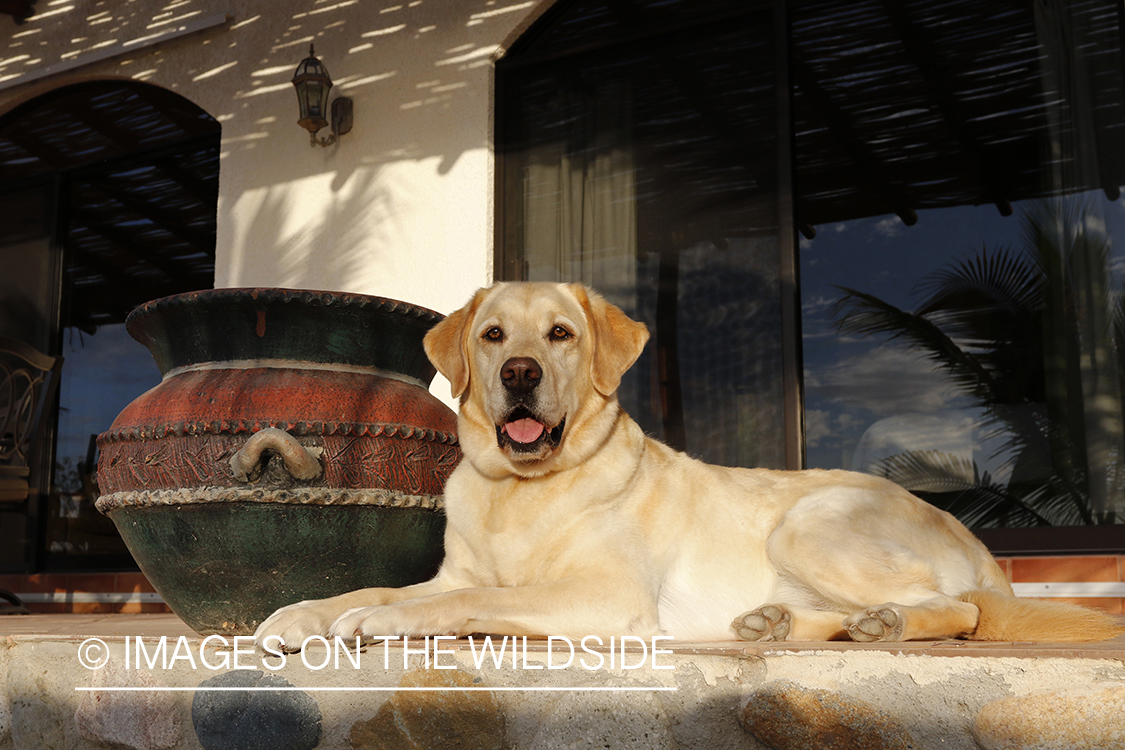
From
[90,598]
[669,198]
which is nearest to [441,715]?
[669,198]

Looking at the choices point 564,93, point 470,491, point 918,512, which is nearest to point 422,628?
point 470,491

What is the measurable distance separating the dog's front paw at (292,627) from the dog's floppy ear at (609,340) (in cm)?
104

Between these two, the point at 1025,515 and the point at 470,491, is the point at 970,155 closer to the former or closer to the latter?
the point at 1025,515

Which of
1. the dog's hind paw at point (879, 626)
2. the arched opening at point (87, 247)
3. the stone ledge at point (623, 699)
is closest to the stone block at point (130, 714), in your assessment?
the stone ledge at point (623, 699)

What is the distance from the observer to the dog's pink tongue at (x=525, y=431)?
2480mm

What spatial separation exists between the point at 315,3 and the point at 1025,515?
16.4 ft

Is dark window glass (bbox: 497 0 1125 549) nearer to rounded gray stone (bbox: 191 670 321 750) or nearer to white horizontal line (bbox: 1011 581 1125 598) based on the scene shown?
white horizontal line (bbox: 1011 581 1125 598)

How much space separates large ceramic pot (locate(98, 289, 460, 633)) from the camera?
2.39 meters

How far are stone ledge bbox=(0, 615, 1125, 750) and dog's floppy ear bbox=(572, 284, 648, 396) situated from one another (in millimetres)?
959

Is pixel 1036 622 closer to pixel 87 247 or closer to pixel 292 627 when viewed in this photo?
pixel 292 627

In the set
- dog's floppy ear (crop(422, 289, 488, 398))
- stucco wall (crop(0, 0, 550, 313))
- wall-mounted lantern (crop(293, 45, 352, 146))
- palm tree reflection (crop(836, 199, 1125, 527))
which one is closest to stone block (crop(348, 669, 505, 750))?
dog's floppy ear (crop(422, 289, 488, 398))

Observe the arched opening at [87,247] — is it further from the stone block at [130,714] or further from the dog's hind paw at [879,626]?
the dog's hind paw at [879,626]

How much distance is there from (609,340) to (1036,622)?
1334 millimetres

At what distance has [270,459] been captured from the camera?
238cm
